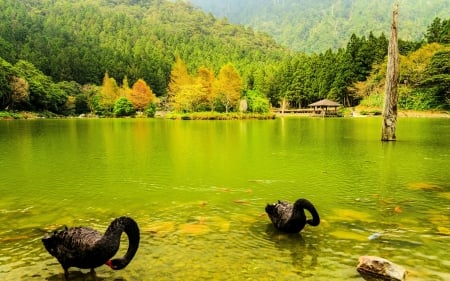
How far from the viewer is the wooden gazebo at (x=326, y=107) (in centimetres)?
7062

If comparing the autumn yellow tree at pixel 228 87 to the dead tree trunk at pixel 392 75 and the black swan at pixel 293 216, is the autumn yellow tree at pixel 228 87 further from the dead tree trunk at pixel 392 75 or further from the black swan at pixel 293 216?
the black swan at pixel 293 216

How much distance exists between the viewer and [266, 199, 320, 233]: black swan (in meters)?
6.50

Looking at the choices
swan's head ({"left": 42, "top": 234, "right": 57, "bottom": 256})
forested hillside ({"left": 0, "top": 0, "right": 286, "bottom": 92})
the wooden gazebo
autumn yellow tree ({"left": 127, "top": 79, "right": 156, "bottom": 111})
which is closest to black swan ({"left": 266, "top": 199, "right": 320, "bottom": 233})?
swan's head ({"left": 42, "top": 234, "right": 57, "bottom": 256})

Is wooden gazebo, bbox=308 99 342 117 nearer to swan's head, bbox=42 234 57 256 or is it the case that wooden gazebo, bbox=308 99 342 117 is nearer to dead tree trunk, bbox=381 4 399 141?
dead tree trunk, bbox=381 4 399 141

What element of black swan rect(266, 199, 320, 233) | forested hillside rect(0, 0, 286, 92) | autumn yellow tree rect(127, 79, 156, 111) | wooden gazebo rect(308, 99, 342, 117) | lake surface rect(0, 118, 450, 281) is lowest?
lake surface rect(0, 118, 450, 281)

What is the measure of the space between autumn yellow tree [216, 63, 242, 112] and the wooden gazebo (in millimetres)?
15130

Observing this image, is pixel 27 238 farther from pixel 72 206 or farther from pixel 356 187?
pixel 356 187

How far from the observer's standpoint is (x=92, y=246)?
4891 mm

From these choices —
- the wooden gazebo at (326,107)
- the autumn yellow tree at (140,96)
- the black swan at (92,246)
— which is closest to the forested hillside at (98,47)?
the autumn yellow tree at (140,96)

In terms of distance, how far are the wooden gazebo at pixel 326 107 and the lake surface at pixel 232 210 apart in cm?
5507

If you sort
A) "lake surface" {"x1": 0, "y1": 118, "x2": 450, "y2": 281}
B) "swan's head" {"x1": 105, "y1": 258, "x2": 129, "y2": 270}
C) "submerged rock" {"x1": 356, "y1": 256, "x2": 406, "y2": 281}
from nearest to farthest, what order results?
"submerged rock" {"x1": 356, "y1": 256, "x2": 406, "y2": 281} < "swan's head" {"x1": 105, "y1": 258, "x2": 129, "y2": 270} < "lake surface" {"x1": 0, "y1": 118, "x2": 450, "y2": 281}

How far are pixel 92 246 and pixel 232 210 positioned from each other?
3968 mm

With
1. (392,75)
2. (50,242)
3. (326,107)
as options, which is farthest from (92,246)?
(326,107)

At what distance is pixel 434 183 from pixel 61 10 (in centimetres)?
20903
